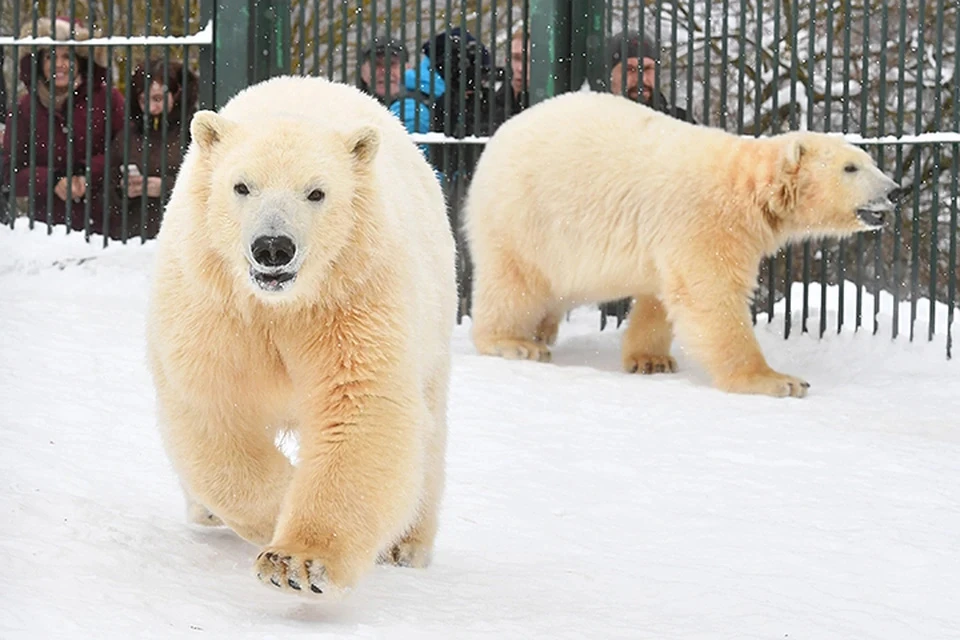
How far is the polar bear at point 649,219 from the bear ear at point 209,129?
13.4 ft

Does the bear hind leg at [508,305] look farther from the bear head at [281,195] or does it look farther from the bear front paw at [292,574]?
the bear front paw at [292,574]

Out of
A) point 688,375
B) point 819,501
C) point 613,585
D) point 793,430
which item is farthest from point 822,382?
point 613,585

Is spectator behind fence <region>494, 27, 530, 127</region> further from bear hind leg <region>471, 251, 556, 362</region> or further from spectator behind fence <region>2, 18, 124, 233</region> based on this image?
spectator behind fence <region>2, 18, 124, 233</region>

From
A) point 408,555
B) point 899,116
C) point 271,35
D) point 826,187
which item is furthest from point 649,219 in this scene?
point 408,555

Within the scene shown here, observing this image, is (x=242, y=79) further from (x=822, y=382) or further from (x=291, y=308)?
(x=291, y=308)

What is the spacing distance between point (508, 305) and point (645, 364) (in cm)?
75

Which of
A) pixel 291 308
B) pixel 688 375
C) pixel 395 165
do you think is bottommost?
pixel 688 375

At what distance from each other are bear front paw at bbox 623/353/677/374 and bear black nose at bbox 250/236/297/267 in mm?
4707

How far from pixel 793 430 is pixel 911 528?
154 centimetres

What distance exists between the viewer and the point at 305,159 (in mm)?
3377

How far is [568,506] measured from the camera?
16.2ft

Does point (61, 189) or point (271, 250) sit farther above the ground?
point (271, 250)

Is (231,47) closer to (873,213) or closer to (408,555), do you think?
(873,213)

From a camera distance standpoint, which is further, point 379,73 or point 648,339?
point 379,73
